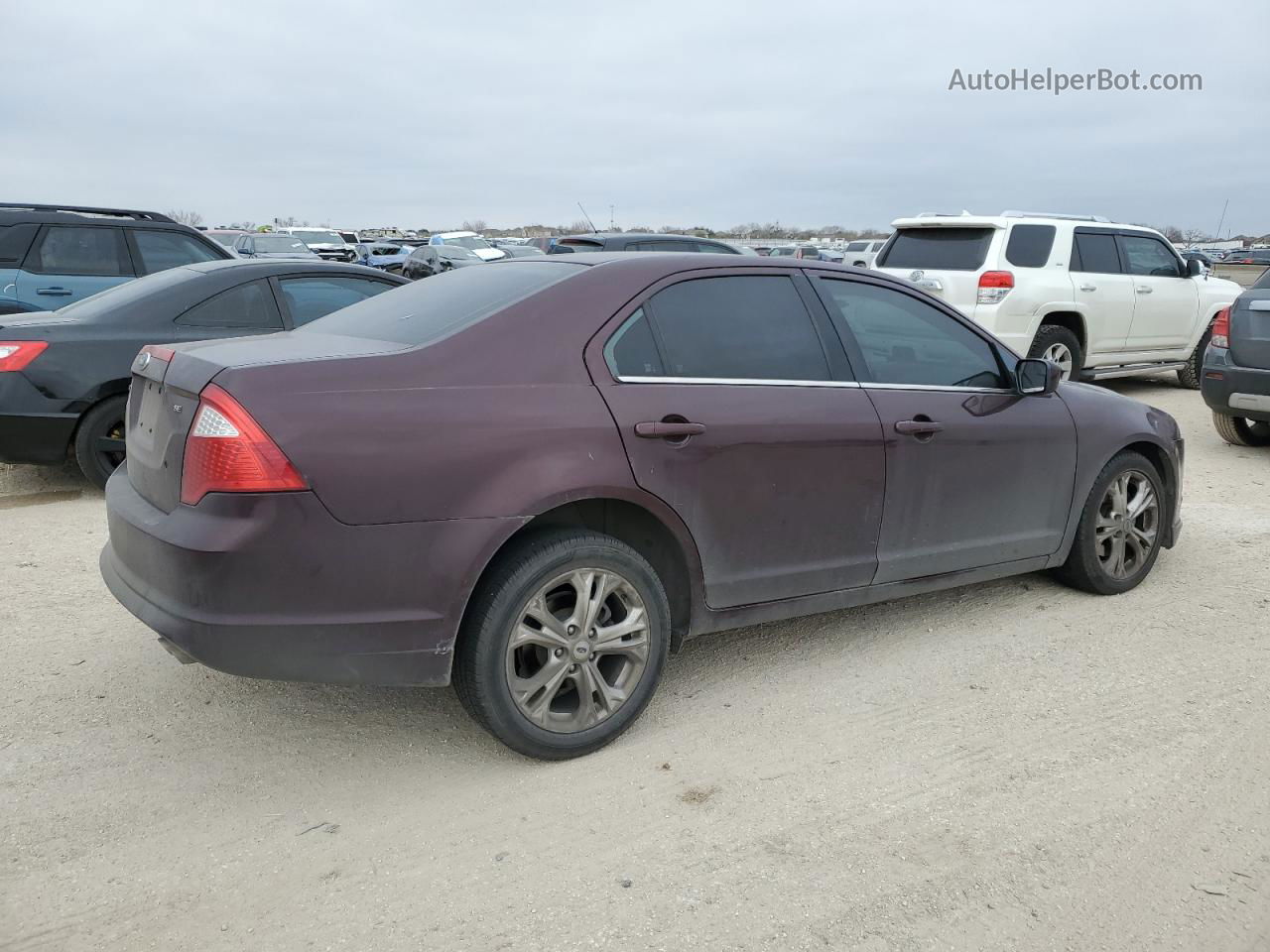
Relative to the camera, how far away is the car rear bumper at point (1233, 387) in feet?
26.8

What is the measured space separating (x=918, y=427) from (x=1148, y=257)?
886 centimetres

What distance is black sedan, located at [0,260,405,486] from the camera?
19.4 ft

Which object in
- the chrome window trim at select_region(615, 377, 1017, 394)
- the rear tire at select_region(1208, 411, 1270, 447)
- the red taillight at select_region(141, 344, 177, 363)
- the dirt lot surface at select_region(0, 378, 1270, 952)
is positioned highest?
the chrome window trim at select_region(615, 377, 1017, 394)

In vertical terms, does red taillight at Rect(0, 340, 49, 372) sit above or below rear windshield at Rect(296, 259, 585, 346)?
below

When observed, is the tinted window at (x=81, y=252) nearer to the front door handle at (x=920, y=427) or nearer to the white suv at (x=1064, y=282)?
the front door handle at (x=920, y=427)

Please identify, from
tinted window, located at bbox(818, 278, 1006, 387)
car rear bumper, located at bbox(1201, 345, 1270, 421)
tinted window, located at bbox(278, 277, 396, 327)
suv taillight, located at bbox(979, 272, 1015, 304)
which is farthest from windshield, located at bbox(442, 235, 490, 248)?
tinted window, located at bbox(818, 278, 1006, 387)

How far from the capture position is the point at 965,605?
192 inches

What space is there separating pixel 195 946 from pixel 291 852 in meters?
0.41

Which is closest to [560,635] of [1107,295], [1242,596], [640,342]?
[640,342]

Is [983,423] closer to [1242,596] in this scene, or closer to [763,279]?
[763,279]

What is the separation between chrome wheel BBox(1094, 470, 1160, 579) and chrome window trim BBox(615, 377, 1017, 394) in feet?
2.94

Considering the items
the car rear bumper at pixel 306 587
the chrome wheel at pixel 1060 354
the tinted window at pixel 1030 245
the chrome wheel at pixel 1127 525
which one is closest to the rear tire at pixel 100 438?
the car rear bumper at pixel 306 587

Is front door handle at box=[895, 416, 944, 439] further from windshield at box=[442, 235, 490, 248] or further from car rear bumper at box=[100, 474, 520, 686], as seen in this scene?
windshield at box=[442, 235, 490, 248]

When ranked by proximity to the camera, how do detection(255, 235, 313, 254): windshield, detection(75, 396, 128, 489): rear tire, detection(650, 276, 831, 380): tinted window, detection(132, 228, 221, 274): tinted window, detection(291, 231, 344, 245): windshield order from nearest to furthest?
detection(650, 276, 831, 380): tinted window → detection(75, 396, 128, 489): rear tire → detection(132, 228, 221, 274): tinted window → detection(255, 235, 313, 254): windshield → detection(291, 231, 344, 245): windshield
